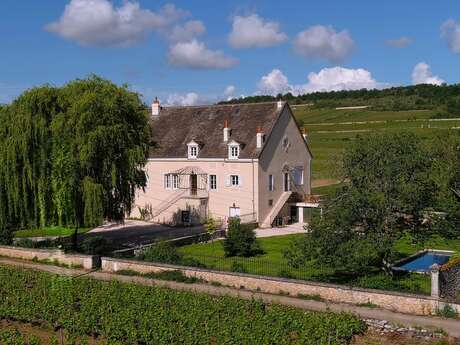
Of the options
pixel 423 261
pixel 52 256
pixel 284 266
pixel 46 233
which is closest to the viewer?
pixel 284 266

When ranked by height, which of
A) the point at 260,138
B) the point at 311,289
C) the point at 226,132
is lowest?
the point at 311,289

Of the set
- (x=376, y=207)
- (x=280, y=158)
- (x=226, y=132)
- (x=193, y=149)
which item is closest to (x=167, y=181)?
(x=193, y=149)

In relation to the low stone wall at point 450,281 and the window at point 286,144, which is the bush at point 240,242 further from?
the window at point 286,144

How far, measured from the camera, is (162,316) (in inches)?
885

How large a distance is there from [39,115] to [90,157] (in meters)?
4.27

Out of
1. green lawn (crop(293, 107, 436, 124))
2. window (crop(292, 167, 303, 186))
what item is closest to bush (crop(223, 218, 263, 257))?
window (crop(292, 167, 303, 186))

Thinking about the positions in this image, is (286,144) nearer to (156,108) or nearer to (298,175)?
(298,175)

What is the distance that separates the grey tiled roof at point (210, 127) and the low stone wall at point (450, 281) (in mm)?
23795

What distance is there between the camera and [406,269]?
30891 millimetres

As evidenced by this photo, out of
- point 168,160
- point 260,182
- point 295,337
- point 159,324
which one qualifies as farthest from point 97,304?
point 168,160

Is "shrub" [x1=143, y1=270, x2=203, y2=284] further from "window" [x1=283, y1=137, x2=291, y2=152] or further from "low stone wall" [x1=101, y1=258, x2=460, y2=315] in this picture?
"window" [x1=283, y1=137, x2=291, y2=152]

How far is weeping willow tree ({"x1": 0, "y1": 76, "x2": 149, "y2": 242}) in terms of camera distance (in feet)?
114

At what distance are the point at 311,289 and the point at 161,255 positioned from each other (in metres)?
9.39

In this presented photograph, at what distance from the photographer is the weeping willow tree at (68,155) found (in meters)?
34.8
